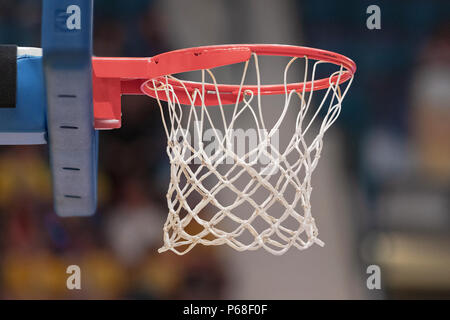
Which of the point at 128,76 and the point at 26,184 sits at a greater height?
the point at 128,76

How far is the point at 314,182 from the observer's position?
206cm

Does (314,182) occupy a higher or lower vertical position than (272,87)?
lower

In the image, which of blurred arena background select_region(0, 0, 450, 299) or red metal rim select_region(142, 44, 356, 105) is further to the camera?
blurred arena background select_region(0, 0, 450, 299)

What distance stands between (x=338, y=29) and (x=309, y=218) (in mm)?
1141

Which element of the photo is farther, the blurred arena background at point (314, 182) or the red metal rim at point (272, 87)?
the blurred arena background at point (314, 182)

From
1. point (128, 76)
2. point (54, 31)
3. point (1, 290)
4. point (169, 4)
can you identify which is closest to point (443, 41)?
point (169, 4)

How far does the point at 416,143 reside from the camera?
2.09 metres

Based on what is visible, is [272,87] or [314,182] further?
[314,182]

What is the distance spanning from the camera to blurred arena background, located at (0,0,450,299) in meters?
2.04

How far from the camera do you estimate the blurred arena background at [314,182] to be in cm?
204

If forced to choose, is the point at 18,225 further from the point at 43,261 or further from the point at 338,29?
the point at 338,29
